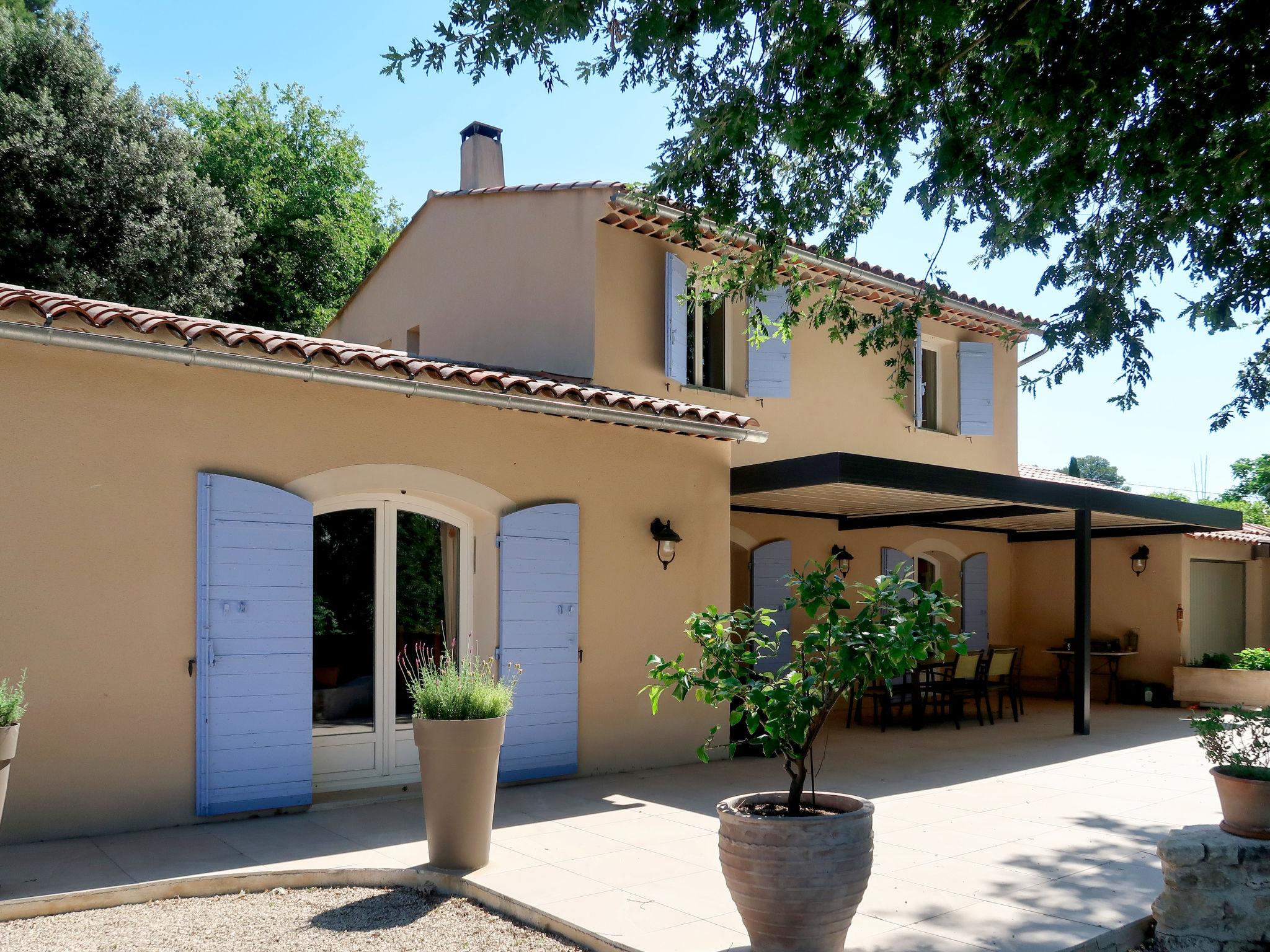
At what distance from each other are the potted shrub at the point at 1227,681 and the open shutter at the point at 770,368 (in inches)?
295

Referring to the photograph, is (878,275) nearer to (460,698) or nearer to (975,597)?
(975,597)

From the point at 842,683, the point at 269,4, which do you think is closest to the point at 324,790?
the point at 842,683

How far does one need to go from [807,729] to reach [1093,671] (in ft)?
42.2

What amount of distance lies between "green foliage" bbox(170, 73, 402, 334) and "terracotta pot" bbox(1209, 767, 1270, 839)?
1849 centimetres

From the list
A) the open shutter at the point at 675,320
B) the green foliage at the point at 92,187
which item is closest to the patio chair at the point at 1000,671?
the open shutter at the point at 675,320

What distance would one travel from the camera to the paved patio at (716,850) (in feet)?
15.1

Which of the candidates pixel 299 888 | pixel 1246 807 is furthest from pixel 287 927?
pixel 1246 807

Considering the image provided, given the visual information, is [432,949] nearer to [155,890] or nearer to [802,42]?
[155,890]

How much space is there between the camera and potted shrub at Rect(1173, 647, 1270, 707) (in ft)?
43.8

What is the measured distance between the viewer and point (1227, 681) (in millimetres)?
13500

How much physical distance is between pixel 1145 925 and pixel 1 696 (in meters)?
5.37

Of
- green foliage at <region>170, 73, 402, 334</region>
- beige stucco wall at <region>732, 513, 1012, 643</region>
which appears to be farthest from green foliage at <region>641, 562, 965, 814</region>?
green foliage at <region>170, 73, 402, 334</region>

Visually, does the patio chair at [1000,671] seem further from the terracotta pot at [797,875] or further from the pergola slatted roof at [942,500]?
the terracotta pot at [797,875]

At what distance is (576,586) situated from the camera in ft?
26.4
